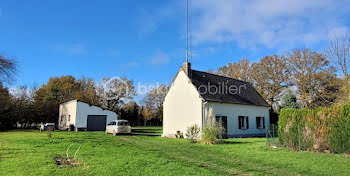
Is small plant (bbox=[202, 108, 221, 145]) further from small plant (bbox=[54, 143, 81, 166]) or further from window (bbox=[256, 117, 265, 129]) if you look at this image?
window (bbox=[256, 117, 265, 129])

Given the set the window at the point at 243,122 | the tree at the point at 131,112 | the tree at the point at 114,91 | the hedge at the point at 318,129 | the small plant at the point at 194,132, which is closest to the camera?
the hedge at the point at 318,129

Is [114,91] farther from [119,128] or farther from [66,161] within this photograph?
[66,161]

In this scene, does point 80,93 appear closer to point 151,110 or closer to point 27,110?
point 27,110

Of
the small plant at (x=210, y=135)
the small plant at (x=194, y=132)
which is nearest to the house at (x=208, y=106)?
the small plant at (x=194, y=132)

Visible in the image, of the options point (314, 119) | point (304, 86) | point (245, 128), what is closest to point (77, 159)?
point (314, 119)

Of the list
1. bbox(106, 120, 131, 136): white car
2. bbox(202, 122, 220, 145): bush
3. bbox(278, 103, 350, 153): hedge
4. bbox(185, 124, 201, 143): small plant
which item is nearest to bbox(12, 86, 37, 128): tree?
bbox(106, 120, 131, 136): white car

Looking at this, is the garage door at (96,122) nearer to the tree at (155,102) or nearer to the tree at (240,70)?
the tree at (240,70)

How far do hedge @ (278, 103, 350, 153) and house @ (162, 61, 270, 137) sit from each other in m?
6.73

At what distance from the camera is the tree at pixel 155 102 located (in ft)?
181

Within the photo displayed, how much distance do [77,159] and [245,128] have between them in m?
18.1

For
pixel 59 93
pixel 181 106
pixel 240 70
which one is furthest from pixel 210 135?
pixel 59 93

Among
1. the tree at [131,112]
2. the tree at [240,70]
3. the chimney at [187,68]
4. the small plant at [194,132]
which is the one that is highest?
the tree at [240,70]

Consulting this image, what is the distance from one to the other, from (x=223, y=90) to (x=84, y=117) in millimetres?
17920

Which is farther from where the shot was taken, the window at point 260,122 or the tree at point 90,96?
the tree at point 90,96
